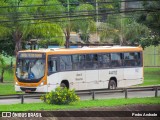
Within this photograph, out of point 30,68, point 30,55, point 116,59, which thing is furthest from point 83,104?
point 116,59

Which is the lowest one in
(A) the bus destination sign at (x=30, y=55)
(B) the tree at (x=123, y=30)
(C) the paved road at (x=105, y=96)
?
(C) the paved road at (x=105, y=96)

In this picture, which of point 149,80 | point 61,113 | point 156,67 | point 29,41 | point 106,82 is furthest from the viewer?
point 156,67

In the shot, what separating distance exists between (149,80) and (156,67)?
18.8 m

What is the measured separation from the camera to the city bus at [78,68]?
1334 inches

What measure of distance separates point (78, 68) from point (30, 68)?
10.6 feet

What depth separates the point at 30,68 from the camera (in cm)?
3425

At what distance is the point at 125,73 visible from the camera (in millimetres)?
39062

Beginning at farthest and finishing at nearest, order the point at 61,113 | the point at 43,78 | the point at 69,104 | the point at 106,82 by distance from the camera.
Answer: the point at 106,82, the point at 43,78, the point at 69,104, the point at 61,113

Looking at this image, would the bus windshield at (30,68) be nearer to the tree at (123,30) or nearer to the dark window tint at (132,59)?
the dark window tint at (132,59)

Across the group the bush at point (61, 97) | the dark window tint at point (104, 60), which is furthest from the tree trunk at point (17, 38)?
the bush at point (61, 97)

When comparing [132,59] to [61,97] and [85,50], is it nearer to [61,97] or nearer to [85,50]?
[85,50]

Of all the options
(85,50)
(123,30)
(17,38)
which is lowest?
(85,50)

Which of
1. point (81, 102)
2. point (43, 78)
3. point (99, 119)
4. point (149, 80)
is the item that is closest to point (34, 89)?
point (43, 78)

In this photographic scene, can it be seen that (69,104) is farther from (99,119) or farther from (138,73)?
(138,73)
